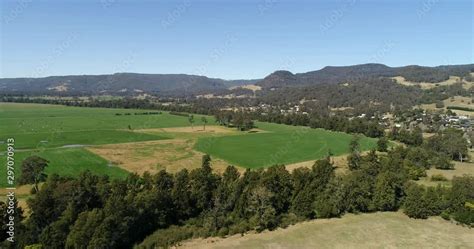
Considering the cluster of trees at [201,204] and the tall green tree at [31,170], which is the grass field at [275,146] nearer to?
the cluster of trees at [201,204]

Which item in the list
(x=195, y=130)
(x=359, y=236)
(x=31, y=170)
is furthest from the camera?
(x=195, y=130)

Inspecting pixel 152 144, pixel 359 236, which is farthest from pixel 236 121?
pixel 359 236

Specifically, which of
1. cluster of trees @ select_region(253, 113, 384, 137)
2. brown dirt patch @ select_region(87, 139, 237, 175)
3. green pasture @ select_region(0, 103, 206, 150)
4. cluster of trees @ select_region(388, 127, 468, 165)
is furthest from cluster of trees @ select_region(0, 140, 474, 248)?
cluster of trees @ select_region(253, 113, 384, 137)

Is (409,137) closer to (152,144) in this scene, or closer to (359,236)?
(152,144)

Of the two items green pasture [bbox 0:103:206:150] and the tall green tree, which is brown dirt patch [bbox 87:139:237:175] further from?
the tall green tree

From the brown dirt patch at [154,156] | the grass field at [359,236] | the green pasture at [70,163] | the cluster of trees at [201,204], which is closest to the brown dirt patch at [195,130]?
the brown dirt patch at [154,156]

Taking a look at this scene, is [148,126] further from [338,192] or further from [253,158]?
[338,192]
